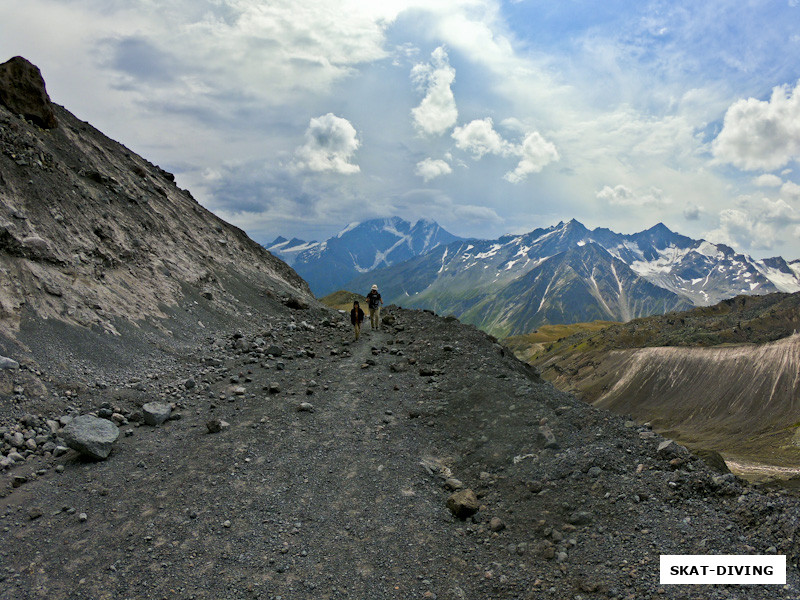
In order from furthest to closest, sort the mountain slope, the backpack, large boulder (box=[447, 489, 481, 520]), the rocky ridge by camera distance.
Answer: the mountain slope → the backpack → large boulder (box=[447, 489, 481, 520]) → the rocky ridge

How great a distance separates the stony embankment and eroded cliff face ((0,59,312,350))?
4.96 metres

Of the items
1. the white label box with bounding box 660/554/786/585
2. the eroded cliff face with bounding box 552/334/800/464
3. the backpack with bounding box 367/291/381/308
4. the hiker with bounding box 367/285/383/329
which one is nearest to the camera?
the white label box with bounding box 660/554/786/585

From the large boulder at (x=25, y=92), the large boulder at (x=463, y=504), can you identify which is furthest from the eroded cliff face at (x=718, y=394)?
the large boulder at (x=25, y=92)

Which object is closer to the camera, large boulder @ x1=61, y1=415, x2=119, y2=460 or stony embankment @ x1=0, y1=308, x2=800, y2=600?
stony embankment @ x1=0, y1=308, x2=800, y2=600

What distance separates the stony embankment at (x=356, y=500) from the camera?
8641 millimetres

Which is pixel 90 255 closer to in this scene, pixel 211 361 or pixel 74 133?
pixel 211 361

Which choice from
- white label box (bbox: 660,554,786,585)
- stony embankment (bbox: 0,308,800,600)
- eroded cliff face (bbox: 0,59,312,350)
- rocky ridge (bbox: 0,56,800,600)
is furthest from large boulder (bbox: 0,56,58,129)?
white label box (bbox: 660,554,786,585)

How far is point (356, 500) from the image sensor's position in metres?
11.3

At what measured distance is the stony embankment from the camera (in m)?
8.64

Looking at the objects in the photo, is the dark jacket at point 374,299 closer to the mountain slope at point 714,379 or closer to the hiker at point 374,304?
the hiker at point 374,304

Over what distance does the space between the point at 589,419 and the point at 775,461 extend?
7875 cm

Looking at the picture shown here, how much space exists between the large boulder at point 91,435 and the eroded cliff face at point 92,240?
5446mm

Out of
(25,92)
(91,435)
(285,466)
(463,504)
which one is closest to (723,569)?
(463,504)

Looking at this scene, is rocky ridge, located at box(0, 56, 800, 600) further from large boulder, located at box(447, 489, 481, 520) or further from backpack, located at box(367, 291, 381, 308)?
backpack, located at box(367, 291, 381, 308)
